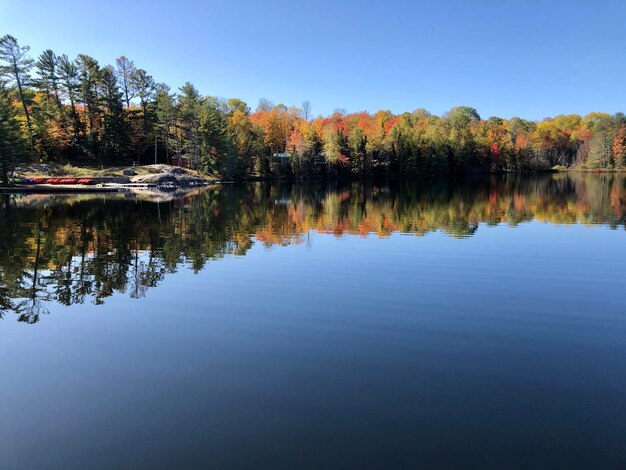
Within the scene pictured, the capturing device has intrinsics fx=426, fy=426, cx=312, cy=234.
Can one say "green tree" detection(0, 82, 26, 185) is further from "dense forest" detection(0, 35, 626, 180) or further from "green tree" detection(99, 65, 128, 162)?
"green tree" detection(99, 65, 128, 162)

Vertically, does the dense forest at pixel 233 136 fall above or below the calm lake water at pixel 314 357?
above

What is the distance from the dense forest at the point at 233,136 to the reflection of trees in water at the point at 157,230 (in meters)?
35.2

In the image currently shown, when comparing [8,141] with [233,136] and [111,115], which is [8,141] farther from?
[233,136]

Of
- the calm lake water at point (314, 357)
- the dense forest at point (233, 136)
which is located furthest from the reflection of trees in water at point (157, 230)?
the dense forest at point (233, 136)

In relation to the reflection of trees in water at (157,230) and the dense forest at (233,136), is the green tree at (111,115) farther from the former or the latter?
the reflection of trees in water at (157,230)

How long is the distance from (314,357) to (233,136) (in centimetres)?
8102

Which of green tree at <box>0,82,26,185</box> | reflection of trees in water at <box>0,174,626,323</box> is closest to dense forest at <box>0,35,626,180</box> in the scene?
green tree at <box>0,82,26,185</box>

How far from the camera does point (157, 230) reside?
2470 centimetres

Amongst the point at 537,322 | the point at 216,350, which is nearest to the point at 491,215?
the point at 537,322

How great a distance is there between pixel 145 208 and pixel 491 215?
27656 millimetres

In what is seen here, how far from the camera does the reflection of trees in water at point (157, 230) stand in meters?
13.8

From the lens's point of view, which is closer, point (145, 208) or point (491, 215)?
point (491, 215)

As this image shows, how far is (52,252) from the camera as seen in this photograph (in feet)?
60.6

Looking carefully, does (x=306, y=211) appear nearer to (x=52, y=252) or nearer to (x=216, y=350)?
(x=52, y=252)
